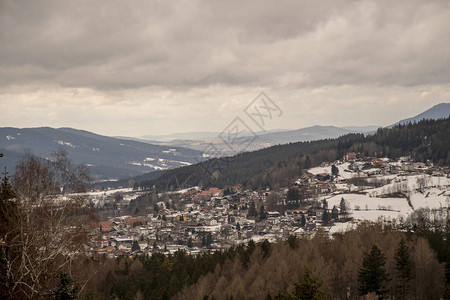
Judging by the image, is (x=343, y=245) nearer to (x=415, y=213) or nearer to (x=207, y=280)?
(x=207, y=280)

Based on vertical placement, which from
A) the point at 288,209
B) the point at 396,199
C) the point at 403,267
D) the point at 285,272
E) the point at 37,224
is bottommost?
the point at 288,209

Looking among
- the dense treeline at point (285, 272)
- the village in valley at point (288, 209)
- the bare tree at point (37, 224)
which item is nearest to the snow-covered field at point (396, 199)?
the village in valley at point (288, 209)

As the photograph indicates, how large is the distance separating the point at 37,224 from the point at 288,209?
13344 centimetres

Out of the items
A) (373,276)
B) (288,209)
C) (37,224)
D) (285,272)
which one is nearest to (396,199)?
(288,209)

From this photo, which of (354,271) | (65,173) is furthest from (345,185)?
(65,173)

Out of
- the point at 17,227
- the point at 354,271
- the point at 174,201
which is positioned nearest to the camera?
the point at 17,227

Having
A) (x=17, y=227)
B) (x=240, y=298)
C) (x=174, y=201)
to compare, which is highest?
(x=17, y=227)

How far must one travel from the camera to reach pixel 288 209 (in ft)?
482

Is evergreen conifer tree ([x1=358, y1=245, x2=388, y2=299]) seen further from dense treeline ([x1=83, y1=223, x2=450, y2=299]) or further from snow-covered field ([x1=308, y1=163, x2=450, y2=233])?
snow-covered field ([x1=308, y1=163, x2=450, y2=233])

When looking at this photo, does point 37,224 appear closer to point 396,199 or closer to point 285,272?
point 285,272

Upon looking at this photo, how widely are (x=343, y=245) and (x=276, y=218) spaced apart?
3122 inches

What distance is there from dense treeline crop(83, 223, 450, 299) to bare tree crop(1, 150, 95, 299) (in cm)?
1137

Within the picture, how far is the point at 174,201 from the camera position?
191 m

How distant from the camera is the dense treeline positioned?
4050cm
